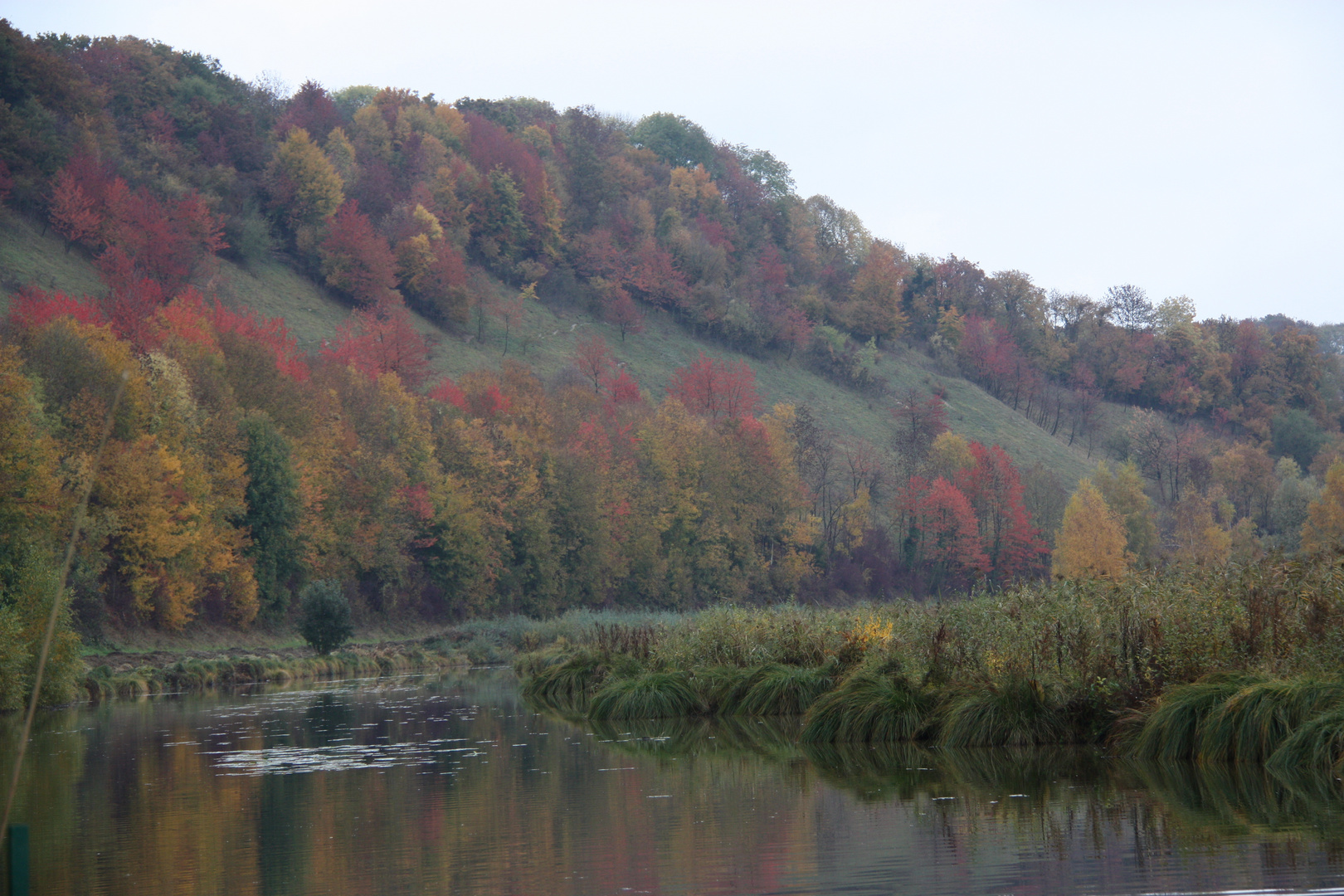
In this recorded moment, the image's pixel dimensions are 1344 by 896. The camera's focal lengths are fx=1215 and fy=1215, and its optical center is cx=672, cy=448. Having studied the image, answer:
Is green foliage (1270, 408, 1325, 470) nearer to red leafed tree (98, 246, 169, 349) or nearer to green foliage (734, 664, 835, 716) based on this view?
red leafed tree (98, 246, 169, 349)

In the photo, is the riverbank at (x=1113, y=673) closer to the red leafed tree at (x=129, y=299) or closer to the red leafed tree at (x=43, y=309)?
the red leafed tree at (x=43, y=309)

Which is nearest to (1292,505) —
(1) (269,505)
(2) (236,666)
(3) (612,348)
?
(3) (612,348)

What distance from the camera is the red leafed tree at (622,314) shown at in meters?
115

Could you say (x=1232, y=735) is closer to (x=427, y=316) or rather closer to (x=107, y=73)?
(x=427, y=316)

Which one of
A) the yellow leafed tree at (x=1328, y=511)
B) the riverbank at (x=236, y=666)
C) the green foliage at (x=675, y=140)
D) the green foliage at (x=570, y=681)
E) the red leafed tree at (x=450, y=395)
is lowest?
the riverbank at (x=236, y=666)

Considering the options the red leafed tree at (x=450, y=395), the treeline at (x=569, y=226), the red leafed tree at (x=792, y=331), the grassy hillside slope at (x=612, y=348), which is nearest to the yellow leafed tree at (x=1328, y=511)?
the grassy hillside slope at (x=612, y=348)

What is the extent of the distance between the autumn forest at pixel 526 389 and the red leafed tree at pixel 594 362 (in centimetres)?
32

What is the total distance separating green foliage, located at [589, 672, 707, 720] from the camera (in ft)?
65.1

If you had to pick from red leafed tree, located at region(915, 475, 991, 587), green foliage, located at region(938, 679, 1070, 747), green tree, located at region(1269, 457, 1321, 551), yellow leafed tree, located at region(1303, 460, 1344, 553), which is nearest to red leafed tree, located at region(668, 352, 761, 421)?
red leafed tree, located at region(915, 475, 991, 587)

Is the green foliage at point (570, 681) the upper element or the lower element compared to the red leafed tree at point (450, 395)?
lower

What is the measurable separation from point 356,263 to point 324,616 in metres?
51.0

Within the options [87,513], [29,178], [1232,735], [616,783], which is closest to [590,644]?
[616,783]

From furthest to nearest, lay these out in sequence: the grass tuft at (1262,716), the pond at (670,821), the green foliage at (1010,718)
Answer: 1. the green foliage at (1010,718)
2. the grass tuft at (1262,716)
3. the pond at (670,821)

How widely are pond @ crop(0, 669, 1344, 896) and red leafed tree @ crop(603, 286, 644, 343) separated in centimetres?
9860
